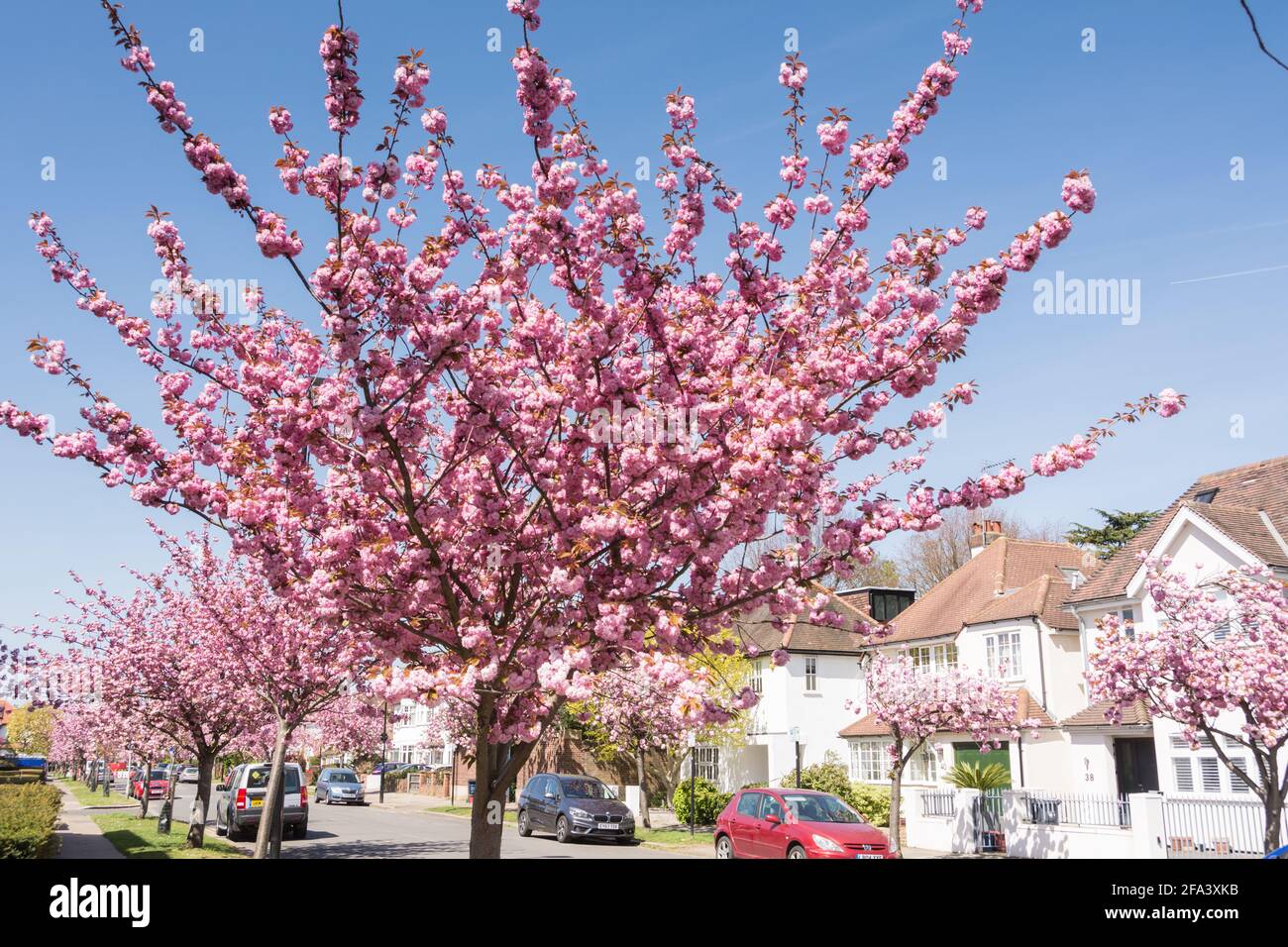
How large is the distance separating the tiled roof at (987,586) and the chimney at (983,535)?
1.45m

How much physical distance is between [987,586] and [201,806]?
27353 mm

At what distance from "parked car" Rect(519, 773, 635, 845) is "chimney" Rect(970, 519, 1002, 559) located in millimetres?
20735

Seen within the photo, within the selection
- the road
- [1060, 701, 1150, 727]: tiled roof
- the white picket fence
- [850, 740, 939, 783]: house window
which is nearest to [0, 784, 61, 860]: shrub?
the road

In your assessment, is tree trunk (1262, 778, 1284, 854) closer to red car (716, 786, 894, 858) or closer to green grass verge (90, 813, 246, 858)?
red car (716, 786, 894, 858)

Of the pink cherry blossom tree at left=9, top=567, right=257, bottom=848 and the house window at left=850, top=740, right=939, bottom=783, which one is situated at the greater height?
the pink cherry blossom tree at left=9, top=567, right=257, bottom=848

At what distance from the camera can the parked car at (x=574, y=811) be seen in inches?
1010

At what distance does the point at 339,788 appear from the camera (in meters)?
45.1

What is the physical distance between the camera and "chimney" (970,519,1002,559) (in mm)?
40781

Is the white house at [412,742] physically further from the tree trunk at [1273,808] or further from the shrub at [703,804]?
the tree trunk at [1273,808]

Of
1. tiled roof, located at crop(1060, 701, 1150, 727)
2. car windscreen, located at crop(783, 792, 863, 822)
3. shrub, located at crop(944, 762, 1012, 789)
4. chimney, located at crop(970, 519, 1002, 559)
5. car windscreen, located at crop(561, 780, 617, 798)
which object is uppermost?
chimney, located at crop(970, 519, 1002, 559)

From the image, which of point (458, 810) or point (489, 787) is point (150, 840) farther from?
point (489, 787)
